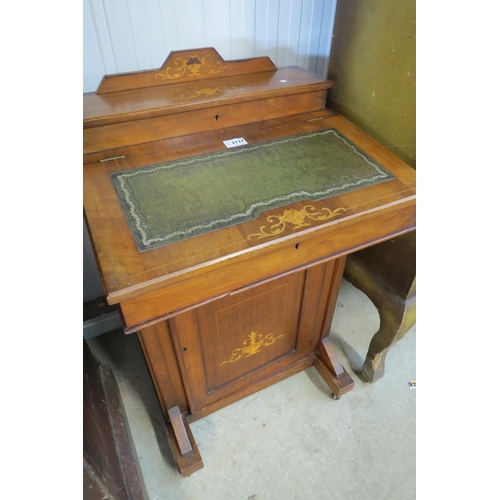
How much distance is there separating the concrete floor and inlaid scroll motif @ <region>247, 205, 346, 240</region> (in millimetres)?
931

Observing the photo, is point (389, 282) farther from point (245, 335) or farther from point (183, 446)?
point (183, 446)

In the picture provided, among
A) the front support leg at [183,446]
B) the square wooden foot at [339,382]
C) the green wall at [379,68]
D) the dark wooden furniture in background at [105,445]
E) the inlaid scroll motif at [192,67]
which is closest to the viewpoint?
the dark wooden furniture in background at [105,445]

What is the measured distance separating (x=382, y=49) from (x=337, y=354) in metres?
1.17

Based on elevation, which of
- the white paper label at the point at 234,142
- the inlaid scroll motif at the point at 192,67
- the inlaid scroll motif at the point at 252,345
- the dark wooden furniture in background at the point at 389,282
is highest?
the inlaid scroll motif at the point at 192,67

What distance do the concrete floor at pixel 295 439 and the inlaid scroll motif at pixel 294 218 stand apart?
0.93 metres

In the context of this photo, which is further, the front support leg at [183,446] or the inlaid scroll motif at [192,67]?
the front support leg at [183,446]

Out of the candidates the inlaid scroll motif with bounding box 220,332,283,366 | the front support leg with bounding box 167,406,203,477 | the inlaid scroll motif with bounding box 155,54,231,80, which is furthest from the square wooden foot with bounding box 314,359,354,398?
the inlaid scroll motif with bounding box 155,54,231,80

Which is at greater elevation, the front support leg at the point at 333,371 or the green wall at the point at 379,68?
the green wall at the point at 379,68

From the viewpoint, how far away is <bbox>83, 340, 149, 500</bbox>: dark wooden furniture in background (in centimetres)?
71

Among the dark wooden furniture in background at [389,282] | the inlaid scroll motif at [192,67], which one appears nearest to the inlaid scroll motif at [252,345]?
the dark wooden furniture in background at [389,282]

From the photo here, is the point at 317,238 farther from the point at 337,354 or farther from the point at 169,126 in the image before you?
the point at 337,354

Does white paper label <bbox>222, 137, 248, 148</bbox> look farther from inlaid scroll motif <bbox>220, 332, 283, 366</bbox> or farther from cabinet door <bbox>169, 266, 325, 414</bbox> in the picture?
inlaid scroll motif <bbox>220, 332, 283, 366</bbox>

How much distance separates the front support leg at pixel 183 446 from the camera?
49.5 inches

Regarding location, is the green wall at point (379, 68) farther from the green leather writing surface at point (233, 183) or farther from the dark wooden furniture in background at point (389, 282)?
the dark wooden furniture in background at point (389, 282)
